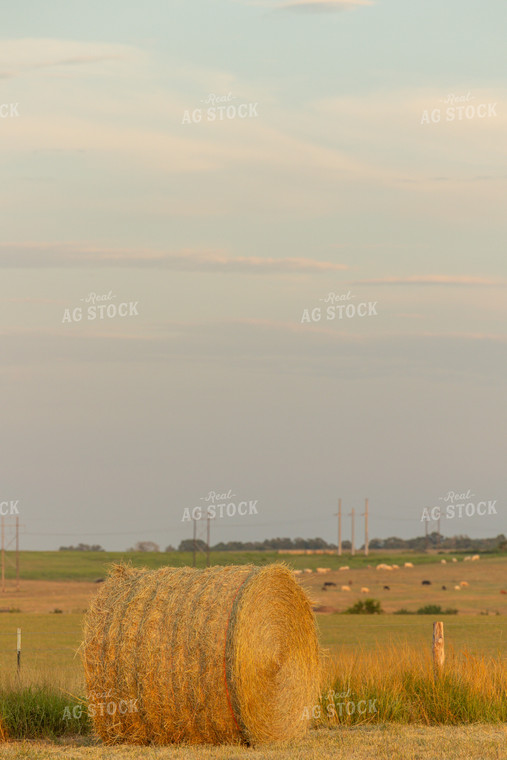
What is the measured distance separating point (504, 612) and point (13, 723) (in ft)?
186

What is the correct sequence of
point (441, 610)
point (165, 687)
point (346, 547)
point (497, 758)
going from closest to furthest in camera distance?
point (497, 758) → point (165, 687) → point (441, 610) → point (346, 547)

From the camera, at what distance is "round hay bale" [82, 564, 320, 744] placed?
14.0 metres

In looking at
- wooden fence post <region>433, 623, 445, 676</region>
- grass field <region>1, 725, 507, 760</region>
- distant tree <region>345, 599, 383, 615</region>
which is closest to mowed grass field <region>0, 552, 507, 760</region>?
grass field <region>1, 725, 507, 760</region>

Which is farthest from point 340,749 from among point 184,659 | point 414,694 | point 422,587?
point 422,587

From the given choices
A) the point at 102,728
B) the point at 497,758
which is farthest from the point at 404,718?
the point at 102,728

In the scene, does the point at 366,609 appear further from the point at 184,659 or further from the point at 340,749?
the point at 184,659

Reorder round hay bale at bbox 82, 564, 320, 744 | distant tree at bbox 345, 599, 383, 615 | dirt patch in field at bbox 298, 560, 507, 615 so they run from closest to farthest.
Answer: round hay bale at bbox 82, 564, 320, 744 < distant tree at bbox 345, 599, 383, 615 < dirt patch in field at bbox 298, 560, 507, 615

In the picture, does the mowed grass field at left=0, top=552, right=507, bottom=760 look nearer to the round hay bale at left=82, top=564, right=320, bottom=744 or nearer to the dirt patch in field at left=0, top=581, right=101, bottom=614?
the dirt patch in field at left=0, top=581, right=101, bottom=614

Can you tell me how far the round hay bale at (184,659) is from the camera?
45.9 feet

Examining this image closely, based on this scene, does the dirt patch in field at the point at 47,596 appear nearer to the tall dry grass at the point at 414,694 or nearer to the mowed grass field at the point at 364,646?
the mowed grass field at the point at 364,646

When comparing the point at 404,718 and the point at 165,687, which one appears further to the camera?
the point at 404,718

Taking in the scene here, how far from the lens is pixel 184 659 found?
1402cm

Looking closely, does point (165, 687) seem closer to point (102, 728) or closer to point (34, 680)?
point (102, 728)

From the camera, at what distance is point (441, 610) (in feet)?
221
